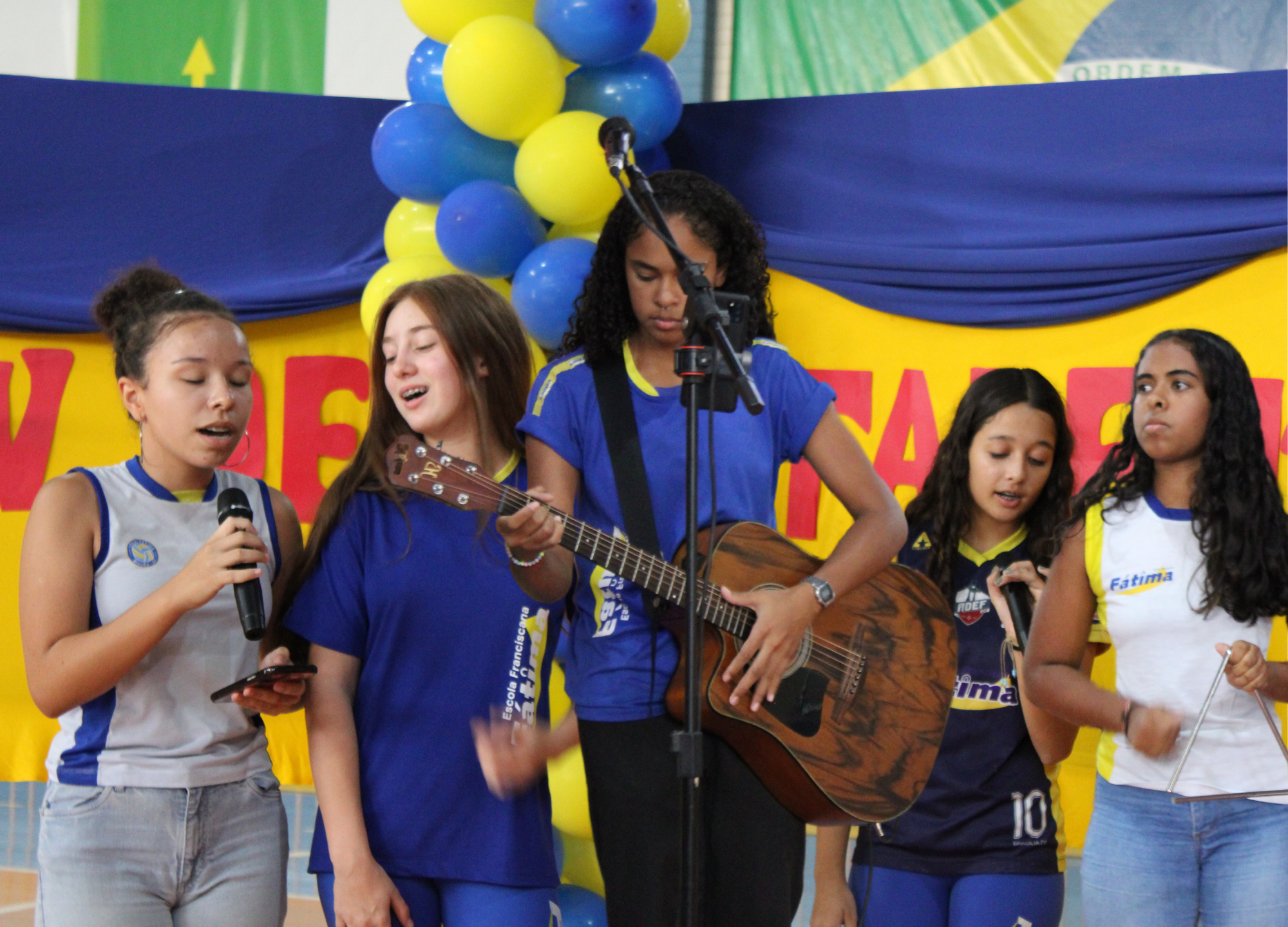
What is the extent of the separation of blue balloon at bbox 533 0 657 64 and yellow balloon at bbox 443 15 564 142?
63mm

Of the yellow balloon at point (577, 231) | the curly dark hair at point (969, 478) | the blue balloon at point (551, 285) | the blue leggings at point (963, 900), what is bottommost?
the blue leggings at point (963, 900)

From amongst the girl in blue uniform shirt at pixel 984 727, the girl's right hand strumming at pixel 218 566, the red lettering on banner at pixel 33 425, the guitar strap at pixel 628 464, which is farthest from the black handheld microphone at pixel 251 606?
the red lettering on banner at pixel 33 425

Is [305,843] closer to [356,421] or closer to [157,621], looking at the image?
[356,421]

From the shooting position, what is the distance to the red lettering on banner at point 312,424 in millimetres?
5445

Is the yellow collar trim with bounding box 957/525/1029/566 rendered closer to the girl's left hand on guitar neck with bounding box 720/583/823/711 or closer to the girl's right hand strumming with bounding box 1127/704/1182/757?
the girl's right hand strumming with bounding box 1127/704/1182/757

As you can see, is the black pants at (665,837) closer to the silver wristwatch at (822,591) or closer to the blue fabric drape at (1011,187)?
the silver wristwatch at (822,591)

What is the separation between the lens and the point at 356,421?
5469mm

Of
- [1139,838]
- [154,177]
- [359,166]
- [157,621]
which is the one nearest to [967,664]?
[1139,838]

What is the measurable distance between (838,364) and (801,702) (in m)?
2.80

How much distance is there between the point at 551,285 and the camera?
13.0ft

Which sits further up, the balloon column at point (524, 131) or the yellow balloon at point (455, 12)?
the yellow balloon at point (455, 12)

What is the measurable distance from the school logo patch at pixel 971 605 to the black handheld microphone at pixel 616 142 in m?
1.39

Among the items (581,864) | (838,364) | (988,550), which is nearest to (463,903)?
(988,550)

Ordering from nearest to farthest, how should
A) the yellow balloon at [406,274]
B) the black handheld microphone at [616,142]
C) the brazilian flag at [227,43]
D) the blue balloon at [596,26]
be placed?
1. the black handheld microphone at [616,142]
2. the blue balloon at [596,26]
3. the yellow balloon at [406,274]
4. the brazilian flag at [227,43]
